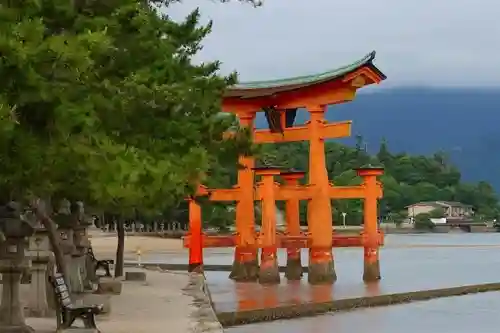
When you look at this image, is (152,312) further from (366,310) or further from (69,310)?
(366,310)

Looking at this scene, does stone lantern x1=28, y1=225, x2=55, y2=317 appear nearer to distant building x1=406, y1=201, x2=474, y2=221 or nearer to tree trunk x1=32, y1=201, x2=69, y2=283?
tree trunk x1=32, y1=201, x2=69, y2=283

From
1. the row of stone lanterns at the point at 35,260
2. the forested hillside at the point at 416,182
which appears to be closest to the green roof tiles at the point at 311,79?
the row of stone lanterns at the point at 35,260

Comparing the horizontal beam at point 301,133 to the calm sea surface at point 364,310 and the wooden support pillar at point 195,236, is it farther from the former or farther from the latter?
the calm sea surface at point 364,310

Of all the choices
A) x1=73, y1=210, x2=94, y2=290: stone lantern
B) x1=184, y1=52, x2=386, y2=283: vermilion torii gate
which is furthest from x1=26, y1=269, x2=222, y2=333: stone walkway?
x1=184, y1=52, x2=386, y2=283: vermilion torii gate

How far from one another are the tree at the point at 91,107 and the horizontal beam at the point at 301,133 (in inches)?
414

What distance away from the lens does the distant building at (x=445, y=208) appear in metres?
118

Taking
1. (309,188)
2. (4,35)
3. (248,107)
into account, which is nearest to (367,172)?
(309,188)

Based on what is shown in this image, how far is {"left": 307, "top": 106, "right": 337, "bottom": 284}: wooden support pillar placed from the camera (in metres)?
24.1

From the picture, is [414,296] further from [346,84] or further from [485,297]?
[346,84]

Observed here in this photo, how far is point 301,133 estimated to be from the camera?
24.8 metres

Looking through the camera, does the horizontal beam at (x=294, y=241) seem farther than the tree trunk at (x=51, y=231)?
Yes

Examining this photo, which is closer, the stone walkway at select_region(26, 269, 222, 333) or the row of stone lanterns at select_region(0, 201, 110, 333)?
the row of stone lanterns at select_region(0, 201, 110, 333)

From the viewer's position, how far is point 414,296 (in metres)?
22.3

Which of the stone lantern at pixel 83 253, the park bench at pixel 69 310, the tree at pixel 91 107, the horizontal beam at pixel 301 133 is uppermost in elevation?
the horizontal beam at pixel 301 133
